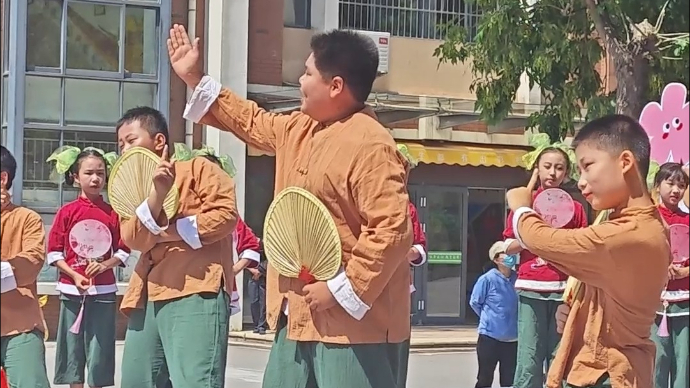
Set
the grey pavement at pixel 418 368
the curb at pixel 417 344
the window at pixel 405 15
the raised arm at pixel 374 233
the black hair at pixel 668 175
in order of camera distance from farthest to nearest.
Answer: the window at pixel 405 15 → the curb at pixel 417 344 → the grey pavement at pixel 418 368 → the black hair at pixel 668 175 → the raised arm at pixel 374 233

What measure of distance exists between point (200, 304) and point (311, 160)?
1203 mm

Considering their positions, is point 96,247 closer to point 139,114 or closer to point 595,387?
point 139,114

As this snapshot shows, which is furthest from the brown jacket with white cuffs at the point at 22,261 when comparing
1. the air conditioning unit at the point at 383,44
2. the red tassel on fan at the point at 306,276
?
the air conditioning unit at the point at 383,44

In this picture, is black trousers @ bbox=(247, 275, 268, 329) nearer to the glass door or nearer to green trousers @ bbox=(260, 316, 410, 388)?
the glass door

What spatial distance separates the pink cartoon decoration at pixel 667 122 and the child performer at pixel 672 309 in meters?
1.64

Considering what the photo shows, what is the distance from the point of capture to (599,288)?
13.3 ft

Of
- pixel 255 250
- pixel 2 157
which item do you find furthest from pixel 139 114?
pixel 255 250

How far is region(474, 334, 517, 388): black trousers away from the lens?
8.37 m

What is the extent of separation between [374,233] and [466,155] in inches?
494

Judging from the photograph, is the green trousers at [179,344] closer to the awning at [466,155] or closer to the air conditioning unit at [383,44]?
the air conditioning unit at [383,44]

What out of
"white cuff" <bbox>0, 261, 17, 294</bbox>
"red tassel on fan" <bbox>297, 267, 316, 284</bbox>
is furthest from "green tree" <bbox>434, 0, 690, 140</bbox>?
"white cuff" <bbox>0, 261, 17, 294</bbox>

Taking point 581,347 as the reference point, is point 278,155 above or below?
above

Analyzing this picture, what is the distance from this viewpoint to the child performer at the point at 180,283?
16.2 feet

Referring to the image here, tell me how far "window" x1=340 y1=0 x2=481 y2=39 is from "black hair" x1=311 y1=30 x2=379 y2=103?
10880 millimetres
